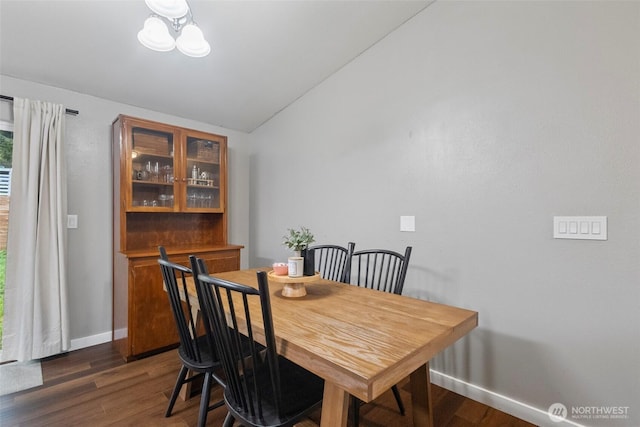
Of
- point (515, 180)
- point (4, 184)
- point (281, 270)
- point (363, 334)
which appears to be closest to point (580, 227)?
point (515, 180)

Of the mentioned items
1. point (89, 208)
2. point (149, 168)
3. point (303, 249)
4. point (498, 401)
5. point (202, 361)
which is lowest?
point (498, 401)

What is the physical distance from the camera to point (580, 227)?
1.52 m

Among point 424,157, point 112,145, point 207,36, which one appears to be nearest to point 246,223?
point 112,145

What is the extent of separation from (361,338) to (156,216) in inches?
99.4

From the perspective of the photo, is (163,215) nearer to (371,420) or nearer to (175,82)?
(175,82)

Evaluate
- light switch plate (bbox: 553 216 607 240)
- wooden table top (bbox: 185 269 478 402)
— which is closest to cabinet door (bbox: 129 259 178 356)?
wooden table top (bbox: 185 269 478 402)

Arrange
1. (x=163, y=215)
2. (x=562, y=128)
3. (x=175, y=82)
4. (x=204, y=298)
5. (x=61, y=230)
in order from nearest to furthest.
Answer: (x=204, y=298) → (x=562, y=128) → (x=61, y=230) → (x=175, y=82) → (x=163, y=215)

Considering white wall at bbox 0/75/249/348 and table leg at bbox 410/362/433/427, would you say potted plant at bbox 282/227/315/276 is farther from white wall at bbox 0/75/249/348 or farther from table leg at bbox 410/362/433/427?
white wall at bbox 0/75/249/348

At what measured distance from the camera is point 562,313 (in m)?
1.58

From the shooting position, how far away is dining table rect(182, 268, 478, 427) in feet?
2.81

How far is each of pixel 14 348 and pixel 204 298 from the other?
2.12 metres

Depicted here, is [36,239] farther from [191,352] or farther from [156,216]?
[191,352]

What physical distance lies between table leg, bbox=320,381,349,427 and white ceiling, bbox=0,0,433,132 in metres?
2.17

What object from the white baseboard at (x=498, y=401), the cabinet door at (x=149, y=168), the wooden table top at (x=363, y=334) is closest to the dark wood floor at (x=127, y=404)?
the white baseboard at (x=498, y=401)
